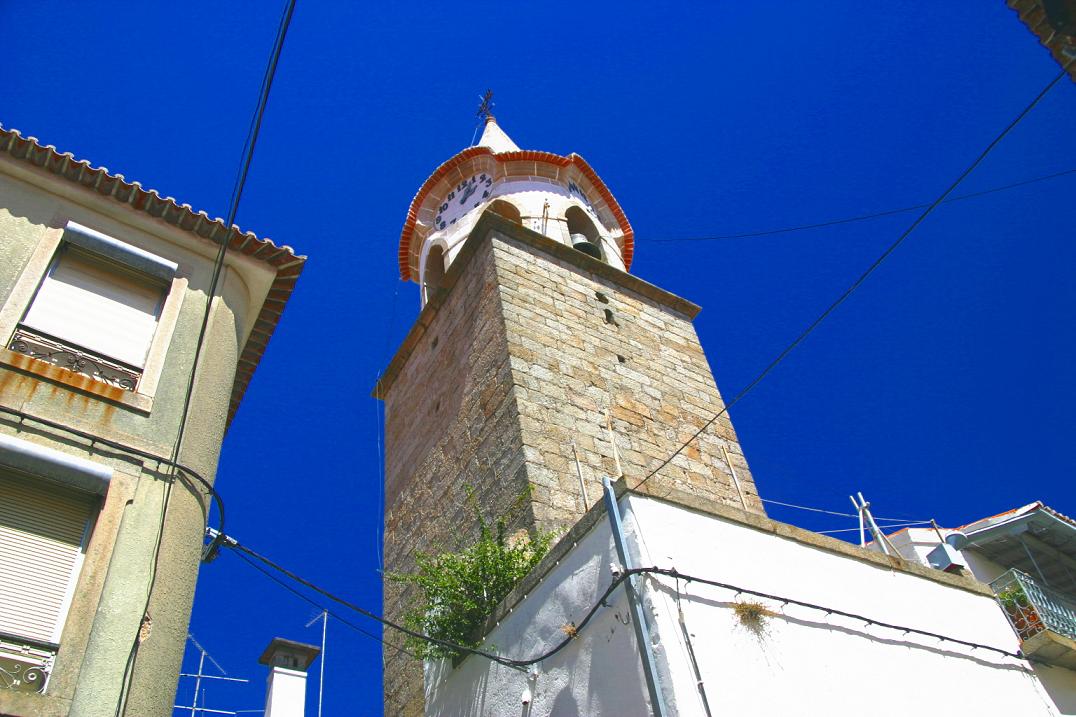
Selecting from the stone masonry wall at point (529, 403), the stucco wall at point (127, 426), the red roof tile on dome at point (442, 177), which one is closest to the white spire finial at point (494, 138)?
the red roof tile on dome at point (442, 177)

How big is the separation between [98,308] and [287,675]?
10.3 feet

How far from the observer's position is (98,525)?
194 inches

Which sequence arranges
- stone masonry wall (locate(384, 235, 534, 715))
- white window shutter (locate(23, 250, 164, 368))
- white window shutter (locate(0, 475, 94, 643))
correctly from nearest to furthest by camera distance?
white window shutter (locate(0, 475, 94, 643)) < white window shutter (locate(23, 250, 164, 368)) < stone masonry wall (locate(384, 235, 534, 715))

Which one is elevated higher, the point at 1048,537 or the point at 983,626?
the point at 1048,537

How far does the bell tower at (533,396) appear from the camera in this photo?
8.66m

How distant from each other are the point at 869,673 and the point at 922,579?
1331mm

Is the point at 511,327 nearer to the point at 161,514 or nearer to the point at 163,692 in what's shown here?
the point at 161,514

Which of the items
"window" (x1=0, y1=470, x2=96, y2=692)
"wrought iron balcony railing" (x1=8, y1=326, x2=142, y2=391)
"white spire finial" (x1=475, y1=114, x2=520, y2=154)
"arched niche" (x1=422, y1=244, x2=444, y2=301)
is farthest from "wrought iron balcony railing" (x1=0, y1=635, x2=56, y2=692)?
"white spire finial" (x1=475, y1=114, x2=520, y2=154)

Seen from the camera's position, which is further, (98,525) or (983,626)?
(983,626)

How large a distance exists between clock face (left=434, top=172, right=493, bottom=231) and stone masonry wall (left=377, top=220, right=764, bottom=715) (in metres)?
2.97

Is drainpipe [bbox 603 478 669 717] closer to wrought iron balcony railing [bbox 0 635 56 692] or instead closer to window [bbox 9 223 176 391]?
wrought iron balcony railing [bbox 0 635 56 692]

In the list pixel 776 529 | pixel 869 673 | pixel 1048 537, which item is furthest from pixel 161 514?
pixel 1048 537

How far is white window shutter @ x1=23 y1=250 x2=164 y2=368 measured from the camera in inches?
226

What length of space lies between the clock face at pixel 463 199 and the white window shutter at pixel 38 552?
32.9 feet
